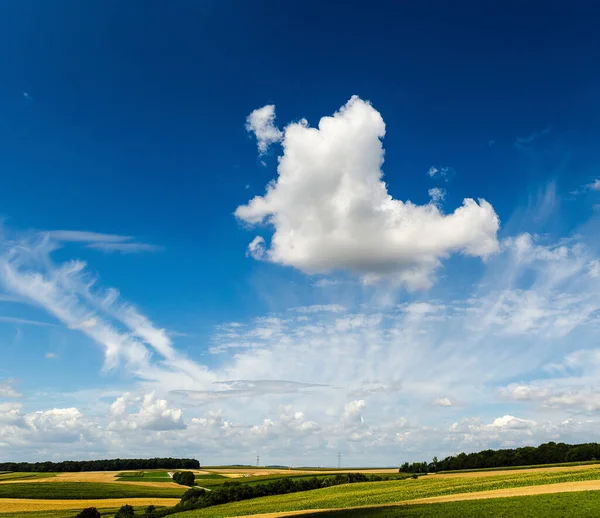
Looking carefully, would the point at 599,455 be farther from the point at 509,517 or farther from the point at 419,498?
the point at 509,517

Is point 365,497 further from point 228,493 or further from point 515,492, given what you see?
point 228,493

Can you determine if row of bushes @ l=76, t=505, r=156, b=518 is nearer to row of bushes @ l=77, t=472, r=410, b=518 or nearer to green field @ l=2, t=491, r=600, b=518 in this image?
row of bushes @ l=77, t=472, r=410, b=518

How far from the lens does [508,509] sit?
48406mm

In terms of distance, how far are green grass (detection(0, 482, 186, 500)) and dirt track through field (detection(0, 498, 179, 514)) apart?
646 cm

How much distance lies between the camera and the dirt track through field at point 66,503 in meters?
98.5

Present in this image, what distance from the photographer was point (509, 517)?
146 feet

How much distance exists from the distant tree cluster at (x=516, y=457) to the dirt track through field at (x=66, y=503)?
86140 millimetres

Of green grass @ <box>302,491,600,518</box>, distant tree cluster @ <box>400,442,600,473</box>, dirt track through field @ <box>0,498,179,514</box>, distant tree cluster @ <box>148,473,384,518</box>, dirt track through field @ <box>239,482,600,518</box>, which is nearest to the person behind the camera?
green grass @ <box>302,491,600,518</box>

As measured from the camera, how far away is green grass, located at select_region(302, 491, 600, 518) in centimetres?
4494

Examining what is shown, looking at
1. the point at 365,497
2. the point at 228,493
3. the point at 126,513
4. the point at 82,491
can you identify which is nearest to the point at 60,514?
the point at 126,513

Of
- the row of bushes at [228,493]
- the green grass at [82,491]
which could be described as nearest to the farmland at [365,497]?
the green grass at [82,491]

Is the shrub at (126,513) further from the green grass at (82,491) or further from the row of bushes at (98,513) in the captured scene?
the green grass at (82,491)

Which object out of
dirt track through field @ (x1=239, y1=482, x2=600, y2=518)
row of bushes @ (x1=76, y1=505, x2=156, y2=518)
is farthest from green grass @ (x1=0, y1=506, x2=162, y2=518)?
dirt track through field @ (x1=239, y1=482, x2=600, y2=518)

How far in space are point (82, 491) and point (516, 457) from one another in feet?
415
